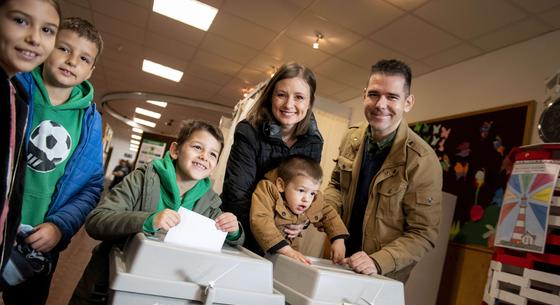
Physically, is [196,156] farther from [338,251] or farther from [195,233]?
[338,251]

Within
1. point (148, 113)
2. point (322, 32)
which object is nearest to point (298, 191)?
point (322, 32)

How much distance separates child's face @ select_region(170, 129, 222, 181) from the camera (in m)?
1.22

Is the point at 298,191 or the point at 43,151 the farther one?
the point at 298,191

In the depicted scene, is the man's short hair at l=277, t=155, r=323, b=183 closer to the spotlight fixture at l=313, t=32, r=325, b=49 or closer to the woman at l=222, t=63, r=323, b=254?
the woman at l=222, t=63, r=323, b=254

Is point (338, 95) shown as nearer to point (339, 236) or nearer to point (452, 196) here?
point (452, 196)

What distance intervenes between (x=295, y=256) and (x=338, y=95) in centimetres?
483

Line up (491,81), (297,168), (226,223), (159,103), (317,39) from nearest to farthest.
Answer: (226,223), (297,168), (491,81), (317,39), (159,103)

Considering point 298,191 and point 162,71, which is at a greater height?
point 162,71

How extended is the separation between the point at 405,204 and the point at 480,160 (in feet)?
7.06

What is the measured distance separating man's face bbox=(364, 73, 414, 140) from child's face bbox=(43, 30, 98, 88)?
1.10m

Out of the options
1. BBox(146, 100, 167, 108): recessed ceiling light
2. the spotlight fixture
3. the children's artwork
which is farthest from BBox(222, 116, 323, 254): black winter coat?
BBox(146, 100, 167, 108): recessed ceiling light

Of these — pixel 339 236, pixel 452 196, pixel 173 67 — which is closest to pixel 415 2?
pixel 452 196

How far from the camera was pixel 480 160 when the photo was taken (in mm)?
3219

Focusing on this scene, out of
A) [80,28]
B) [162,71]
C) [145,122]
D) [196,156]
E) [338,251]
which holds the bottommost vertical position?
[338,251]
